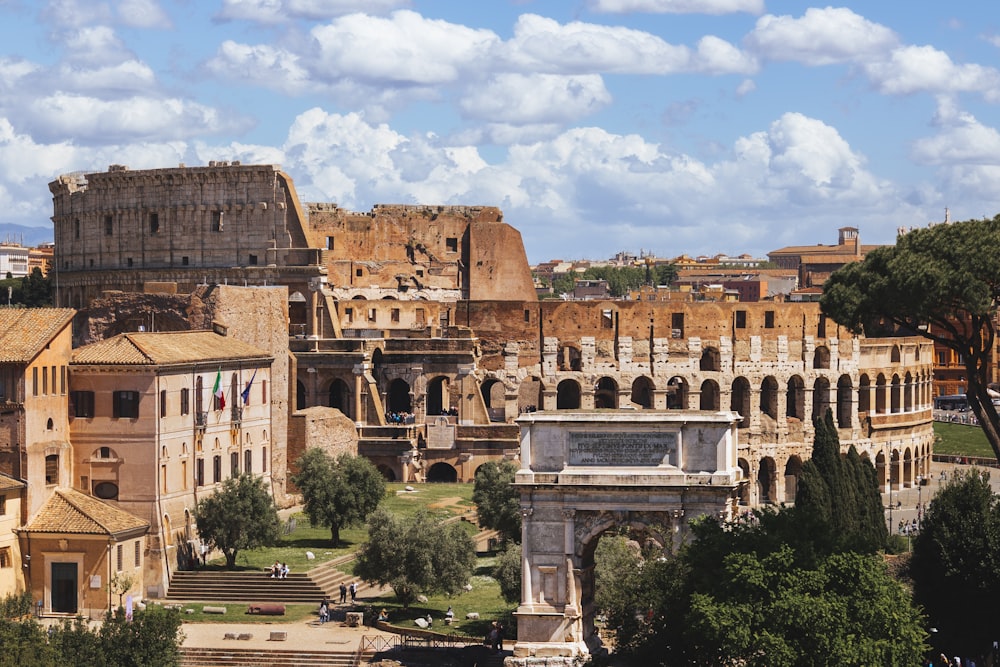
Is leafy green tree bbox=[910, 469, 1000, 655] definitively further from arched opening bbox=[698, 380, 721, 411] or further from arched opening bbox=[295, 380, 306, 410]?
arched opening bbox=[698, 380, 721, 411]

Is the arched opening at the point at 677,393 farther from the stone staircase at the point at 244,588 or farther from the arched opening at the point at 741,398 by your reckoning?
the stone staircase at the point at 244,588

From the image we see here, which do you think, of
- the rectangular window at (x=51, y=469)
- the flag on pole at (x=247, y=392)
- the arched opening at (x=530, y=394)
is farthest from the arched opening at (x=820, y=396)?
the rectangular window at (x=51, y=469)

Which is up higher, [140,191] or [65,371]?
[140,191]

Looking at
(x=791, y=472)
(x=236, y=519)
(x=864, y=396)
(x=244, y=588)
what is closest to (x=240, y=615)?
(x=244, y=588)

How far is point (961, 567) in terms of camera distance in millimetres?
51375

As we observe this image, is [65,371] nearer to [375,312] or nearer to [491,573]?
[491,573]

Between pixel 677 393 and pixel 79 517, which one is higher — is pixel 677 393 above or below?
above

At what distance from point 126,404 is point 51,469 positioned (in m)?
2.98

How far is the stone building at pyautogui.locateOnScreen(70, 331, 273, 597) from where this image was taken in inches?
2391

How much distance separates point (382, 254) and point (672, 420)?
204ft

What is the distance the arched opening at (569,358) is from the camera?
10150cm

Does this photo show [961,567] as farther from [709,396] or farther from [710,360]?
[709,396]

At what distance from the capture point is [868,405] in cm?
10706

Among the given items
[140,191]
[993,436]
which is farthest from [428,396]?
[993,436]
